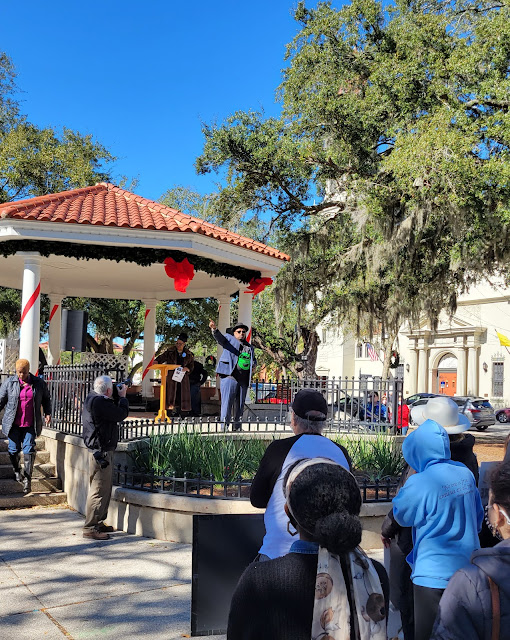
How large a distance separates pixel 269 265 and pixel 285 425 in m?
3.61

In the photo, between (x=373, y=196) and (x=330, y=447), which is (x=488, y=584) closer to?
(x=330, y=447)

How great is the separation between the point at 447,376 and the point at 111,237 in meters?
40.2

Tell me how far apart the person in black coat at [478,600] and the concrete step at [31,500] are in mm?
7226

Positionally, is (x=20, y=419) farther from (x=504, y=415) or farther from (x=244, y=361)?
(x=504, y=415)

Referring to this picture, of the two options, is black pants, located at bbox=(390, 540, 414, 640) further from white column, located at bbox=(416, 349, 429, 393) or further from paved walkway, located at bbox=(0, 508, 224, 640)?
white column, located at bbox=(416, 349, 429, 393)

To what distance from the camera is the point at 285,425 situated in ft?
34.9

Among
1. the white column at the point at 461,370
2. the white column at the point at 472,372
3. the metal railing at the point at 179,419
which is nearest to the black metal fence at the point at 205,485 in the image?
the metal railing at the point at 179,419

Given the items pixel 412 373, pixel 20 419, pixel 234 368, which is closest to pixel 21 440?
pixel 20 419

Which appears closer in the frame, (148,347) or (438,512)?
(438,512)

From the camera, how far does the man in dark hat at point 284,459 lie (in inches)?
109

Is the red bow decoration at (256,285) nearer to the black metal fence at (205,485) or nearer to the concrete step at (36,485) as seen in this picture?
the concrete step at (36,485)

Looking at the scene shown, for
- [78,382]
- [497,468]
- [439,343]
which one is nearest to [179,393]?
[78,382]

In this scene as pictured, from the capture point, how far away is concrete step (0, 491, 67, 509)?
801 cm

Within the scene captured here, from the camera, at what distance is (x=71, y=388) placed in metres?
8.91
